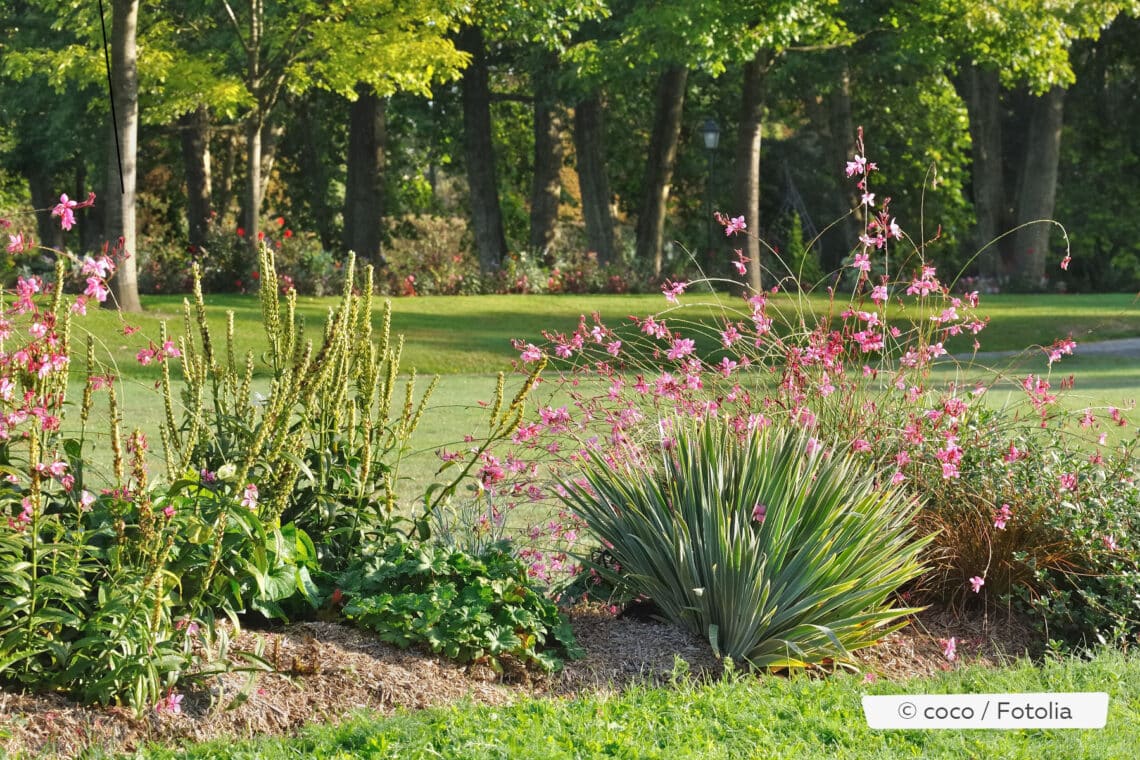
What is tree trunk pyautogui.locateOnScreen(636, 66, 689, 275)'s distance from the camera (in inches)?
1074

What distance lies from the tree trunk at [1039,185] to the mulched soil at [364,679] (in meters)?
28.0

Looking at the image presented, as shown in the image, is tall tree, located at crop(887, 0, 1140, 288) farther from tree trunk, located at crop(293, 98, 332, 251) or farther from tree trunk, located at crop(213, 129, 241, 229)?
tree trunk, located at crop(213, 129, 241, 229)

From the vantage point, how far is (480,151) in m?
26.5

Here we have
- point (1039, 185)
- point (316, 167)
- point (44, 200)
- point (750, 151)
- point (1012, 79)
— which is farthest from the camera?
point (44, 200)

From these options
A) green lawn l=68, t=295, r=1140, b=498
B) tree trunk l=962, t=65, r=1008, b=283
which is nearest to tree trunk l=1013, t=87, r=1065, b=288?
tree trunk l=962, t=65, r=1008, b=283

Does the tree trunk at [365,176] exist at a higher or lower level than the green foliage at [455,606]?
higher

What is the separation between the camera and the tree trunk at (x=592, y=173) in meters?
28.1

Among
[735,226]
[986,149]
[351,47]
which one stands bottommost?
[735,226]

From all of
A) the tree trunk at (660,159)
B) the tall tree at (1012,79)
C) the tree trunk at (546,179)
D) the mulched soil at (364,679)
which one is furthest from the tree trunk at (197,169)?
the mulched soil at (364,679)

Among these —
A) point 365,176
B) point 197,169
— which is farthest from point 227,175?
point 365,176

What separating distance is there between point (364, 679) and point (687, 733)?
104 centimetres

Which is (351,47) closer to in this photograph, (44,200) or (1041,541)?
(1041,541)

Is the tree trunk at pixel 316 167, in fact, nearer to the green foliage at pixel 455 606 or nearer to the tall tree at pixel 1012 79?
the tall tree at pixel 1012 79

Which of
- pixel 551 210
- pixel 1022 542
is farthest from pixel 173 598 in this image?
pixel 551 210
